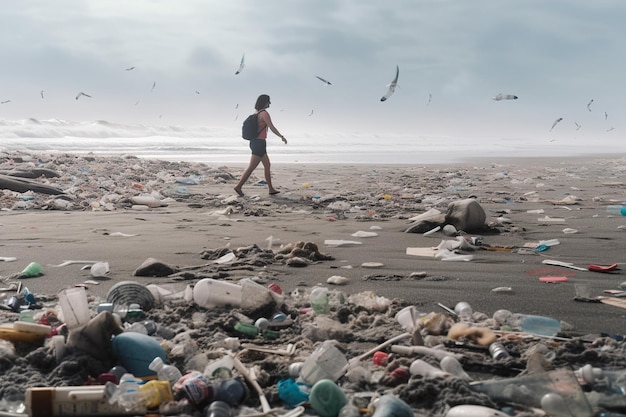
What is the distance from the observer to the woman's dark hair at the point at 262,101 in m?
9.99

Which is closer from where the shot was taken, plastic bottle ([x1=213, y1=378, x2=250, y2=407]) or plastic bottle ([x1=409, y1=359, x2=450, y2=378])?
→ plastic bottle ([x1=213, y1=378, x2=250, y2=407])

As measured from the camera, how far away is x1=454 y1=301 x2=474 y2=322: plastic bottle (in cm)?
279

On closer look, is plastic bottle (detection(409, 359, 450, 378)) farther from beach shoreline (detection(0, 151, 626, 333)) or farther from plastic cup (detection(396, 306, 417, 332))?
beach shoreline (detection(0, 151, 626, 333))

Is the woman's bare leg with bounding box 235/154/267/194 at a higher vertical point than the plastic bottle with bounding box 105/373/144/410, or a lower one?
higher

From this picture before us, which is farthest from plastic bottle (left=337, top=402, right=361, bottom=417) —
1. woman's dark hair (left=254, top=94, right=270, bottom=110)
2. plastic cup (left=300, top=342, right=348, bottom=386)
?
woman's dark hair (left=254, top=94, right=270, bottom=110)

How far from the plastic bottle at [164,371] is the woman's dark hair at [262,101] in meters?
8.24

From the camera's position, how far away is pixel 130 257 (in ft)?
14.7

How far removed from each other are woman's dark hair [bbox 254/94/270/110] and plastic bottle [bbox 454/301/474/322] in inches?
297

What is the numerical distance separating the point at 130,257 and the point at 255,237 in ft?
4.35

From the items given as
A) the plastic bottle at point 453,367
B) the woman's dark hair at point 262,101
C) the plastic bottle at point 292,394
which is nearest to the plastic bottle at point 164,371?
the plastic bottle at point 292,394

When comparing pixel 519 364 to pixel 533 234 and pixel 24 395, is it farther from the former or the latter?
pixel 533 234

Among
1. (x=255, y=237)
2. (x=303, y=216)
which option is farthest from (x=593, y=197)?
(x=255, y=237)

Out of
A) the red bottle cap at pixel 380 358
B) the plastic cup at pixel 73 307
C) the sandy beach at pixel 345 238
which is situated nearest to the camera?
the red bottle cap at pixel 380 358

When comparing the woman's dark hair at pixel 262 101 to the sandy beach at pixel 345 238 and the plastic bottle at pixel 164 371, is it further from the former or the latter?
the plastic bottle at pixel 164 371
